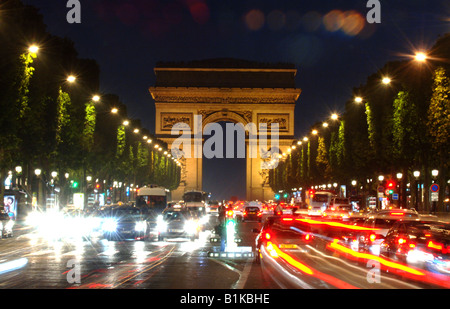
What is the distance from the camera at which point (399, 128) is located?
5306 cm

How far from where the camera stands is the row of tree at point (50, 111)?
1625 inches

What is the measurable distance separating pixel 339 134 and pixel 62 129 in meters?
31.4

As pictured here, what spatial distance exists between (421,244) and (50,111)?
4271 centimetres

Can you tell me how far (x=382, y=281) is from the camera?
1477 cm

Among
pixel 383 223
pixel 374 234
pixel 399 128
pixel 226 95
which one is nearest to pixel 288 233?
pixel 374 234

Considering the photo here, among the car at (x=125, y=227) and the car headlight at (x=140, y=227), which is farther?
the car headlight at (x=140, y=227)

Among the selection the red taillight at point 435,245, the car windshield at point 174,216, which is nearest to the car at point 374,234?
the red taillight at point 435,245

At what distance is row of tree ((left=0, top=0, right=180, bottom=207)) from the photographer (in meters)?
41.3

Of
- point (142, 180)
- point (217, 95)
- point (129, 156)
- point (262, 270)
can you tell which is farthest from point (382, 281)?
point (217, 95)

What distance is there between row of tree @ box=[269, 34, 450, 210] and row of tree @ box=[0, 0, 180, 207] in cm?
2305

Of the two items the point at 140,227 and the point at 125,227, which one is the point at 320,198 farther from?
the point at 125,227

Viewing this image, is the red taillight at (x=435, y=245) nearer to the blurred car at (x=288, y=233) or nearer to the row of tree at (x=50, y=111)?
the blurred car at (x=288, y=233)

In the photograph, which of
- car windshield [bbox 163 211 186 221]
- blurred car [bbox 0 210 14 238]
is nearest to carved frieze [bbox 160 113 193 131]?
blurred car [bbox 0 210 14 238]

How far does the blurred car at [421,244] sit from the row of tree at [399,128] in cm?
2564
